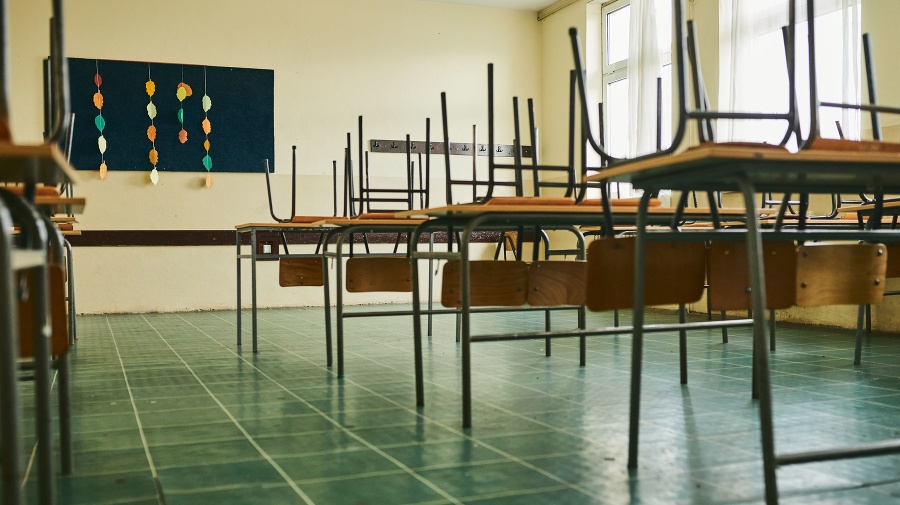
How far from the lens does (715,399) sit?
2.71 metres

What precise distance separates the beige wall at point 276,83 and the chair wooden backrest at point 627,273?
18.8 ft

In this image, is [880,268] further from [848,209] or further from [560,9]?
[560,9]

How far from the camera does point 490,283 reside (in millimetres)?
2678

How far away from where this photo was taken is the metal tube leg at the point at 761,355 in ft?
4.63

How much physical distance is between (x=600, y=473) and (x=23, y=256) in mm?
1299

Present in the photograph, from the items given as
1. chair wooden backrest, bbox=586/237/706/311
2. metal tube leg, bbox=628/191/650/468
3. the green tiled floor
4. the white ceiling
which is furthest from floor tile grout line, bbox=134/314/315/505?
the white ceiling

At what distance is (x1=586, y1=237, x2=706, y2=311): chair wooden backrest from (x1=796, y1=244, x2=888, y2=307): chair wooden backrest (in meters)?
0.30

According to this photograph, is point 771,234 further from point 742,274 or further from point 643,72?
point 643,72

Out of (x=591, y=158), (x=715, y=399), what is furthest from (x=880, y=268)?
(x=591, y=158)

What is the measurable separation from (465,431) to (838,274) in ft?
3.63

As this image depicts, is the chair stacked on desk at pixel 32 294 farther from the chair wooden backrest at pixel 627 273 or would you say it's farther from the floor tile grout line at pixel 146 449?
the chair wooden backrest at pixel 627 273

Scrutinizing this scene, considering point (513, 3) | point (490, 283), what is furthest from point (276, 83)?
point (490, 283)

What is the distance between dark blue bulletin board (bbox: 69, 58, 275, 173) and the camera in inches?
272

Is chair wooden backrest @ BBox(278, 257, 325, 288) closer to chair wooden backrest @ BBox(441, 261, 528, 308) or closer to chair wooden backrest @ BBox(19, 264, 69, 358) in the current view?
chair wooden backrest @ BBox(441, 261, 528, 308)
